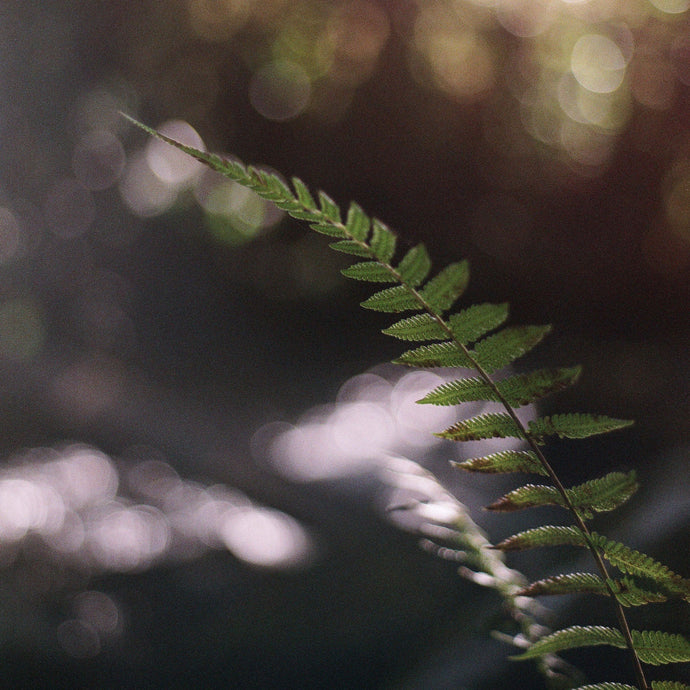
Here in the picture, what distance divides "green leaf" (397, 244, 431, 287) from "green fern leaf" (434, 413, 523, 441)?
0.09 metres

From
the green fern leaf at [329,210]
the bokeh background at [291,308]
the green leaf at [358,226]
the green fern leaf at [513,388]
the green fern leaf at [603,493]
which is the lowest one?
the green fern leaf at [603,493]

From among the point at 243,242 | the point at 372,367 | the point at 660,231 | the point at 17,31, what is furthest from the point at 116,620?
the point at 17,31

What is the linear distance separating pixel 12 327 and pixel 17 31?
2356 millimetres

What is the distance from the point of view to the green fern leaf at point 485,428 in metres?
0.35

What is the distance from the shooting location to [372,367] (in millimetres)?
3414

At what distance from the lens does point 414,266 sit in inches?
12.0

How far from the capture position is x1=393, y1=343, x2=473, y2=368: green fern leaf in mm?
334

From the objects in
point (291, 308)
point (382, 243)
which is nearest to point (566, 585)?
point (382, 243)

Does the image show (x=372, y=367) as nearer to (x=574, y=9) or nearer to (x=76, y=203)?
(x=574, y=9)

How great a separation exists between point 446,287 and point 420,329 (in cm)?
3

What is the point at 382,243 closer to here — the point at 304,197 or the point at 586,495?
the point at 304,197

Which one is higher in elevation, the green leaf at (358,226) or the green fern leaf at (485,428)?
the green leaf at (358,226)

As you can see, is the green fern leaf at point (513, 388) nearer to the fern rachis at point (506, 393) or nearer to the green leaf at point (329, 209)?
the fern rachis at point (506, 393)

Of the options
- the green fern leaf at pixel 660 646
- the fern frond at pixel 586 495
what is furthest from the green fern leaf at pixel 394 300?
the green fern leaf at pixel 660 646
